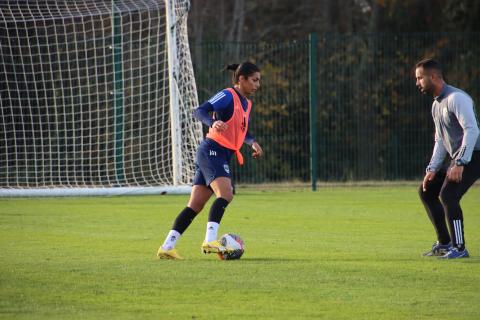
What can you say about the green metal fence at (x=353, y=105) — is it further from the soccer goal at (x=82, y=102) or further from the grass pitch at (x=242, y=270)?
the grass pitch at (x=242, y=270)

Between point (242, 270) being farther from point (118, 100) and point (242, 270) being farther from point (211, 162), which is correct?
point (118, 100)

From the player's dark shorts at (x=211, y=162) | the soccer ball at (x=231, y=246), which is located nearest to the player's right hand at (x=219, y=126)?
the player's dark shorts at (x=211, y=162)

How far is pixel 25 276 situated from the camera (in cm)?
846

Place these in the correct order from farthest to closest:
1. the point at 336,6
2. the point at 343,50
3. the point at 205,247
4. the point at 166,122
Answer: the point at 336,6 < the point at 343,50 < the point at 166,122 < the point at 205,247

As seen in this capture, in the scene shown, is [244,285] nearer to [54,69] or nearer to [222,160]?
[222,160]

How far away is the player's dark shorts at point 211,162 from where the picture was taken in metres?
9.78

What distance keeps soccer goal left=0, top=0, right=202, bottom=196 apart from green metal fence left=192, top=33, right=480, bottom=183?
297 centimetres

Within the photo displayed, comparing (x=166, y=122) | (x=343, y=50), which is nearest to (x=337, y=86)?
(x=343, y=50)

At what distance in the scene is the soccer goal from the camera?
1942cm

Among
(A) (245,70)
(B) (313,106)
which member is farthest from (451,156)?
(B) (313,106)

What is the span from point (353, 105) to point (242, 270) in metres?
15.5

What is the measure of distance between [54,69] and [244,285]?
43.4ft

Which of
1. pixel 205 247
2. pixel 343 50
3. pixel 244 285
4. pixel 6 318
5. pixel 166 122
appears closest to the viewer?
pixel 6 318

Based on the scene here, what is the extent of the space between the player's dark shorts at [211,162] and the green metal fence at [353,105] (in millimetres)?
12696
